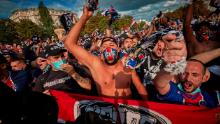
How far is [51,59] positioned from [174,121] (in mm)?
A: 3138

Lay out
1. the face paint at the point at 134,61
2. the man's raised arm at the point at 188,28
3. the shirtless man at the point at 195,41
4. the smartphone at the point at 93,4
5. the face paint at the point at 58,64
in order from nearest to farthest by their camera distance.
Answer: the face paint at the point at 134,61, the smartphone at the point at 93,4, the shirtless man at the point at 195,41, the man's raised arm at the point at 188,28, the face paint at the point at 58,64

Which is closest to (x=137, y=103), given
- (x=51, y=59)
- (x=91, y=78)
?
(x=91, y=78)

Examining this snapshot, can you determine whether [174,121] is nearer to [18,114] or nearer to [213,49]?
[213,49]

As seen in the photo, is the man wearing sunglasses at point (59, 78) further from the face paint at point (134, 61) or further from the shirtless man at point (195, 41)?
the shirtless man at point (195, 41)

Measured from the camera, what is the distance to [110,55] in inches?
215

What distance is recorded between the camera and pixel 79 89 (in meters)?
6.10

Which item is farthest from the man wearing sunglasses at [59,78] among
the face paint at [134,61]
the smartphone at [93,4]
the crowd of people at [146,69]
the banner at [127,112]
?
the face paint at [134,61]

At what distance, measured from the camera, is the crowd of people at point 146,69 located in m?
4.70

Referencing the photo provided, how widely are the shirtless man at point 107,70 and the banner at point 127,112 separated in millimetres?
340

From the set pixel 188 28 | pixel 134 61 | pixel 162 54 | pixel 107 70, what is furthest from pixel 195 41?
pixel 134 61

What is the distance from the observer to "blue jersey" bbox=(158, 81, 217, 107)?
184 inches

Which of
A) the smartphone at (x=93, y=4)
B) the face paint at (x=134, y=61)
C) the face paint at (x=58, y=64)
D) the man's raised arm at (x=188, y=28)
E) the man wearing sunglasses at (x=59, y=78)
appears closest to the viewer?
the face paint at (x=134, y=61)

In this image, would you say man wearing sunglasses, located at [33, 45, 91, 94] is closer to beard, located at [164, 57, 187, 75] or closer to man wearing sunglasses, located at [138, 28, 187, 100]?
man wearing sunglasses, located at [138, 28, 187, 100]

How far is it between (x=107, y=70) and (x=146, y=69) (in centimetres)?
83
